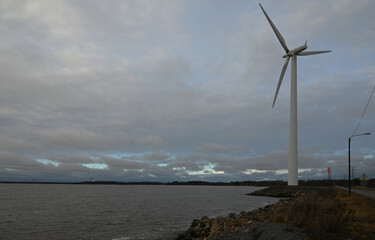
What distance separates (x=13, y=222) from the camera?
31031 millimetres

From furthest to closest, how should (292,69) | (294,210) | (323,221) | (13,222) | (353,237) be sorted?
(292,69) → (13,222) → (294,210) → (323,221) → (353,237)

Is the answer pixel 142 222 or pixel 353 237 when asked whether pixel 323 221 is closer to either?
pixel 353 237

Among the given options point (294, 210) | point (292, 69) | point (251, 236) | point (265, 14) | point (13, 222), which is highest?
point (265, 14)

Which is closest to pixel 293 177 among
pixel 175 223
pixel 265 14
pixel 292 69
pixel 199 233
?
pixel 292 69

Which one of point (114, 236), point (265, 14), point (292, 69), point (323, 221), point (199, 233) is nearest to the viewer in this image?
point (323, 221)

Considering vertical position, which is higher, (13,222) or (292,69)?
(292,69)

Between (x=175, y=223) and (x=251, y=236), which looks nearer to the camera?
(x=251, y=236)

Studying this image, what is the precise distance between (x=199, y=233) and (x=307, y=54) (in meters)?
51.4

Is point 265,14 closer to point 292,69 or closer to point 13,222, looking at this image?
point 292,69

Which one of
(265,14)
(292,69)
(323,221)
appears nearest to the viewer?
(323,221)

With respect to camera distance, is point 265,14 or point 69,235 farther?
point 265,14

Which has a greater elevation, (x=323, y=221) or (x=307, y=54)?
(x=307, y=54)

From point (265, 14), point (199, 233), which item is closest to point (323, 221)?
point (199, 233)

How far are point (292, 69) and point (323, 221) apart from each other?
51082 mm
